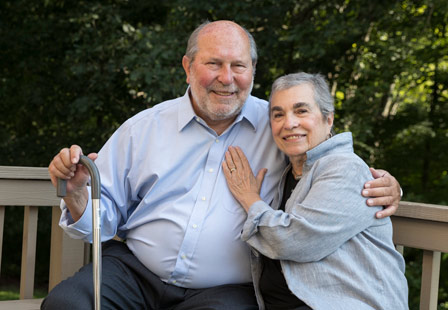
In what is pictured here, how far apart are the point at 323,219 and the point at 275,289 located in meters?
0.39

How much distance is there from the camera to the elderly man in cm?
251

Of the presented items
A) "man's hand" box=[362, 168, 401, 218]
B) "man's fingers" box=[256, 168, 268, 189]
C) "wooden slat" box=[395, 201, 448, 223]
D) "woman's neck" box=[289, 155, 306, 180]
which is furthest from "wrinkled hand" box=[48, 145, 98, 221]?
"wooden slat" box=[395, 201, 448, 223]

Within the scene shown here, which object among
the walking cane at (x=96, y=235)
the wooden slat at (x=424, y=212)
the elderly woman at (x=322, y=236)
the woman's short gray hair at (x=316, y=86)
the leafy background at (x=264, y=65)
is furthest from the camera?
the leafy background at (x=264, y=65)

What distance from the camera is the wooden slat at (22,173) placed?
2762mm

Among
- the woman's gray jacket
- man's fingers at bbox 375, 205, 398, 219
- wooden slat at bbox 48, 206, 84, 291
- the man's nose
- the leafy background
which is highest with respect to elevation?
the leafy background

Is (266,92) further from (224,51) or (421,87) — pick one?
(224,51)

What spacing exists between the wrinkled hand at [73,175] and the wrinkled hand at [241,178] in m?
0.55

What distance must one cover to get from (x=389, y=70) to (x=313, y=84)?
13.8ft

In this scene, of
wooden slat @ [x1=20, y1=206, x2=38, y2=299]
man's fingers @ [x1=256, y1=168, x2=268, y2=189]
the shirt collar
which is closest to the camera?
man's fingers @ [x1=256, y1=168, x2=268, y2=189]

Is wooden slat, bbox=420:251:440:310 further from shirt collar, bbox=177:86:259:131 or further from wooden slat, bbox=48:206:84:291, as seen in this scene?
wooden slat, bbox=48:206:84:291

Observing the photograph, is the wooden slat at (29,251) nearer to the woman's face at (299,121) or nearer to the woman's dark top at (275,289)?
the woman's dark top at (275,289)

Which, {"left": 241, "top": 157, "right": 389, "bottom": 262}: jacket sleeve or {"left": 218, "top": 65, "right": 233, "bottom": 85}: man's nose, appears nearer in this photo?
{"left": 241, "top": 157, "right": 389, "bottom": 262}: jacket sleeve

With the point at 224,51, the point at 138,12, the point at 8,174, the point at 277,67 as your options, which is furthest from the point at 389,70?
the point at 8,174

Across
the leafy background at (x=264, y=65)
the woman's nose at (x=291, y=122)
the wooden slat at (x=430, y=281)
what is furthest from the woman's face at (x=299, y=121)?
the leafy background at (x=264, y=65)
